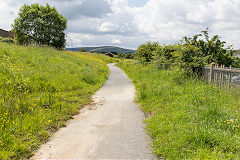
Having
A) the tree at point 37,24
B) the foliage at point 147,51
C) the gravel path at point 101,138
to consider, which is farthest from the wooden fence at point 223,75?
the tree at point 37,24

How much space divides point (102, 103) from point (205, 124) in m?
4.59

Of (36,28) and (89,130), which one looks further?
(36,28)

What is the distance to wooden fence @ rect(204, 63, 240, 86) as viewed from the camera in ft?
22.9

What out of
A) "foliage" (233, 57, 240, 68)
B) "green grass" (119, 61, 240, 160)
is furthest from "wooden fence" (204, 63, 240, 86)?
"foliage" (233, 57, 240, 68)

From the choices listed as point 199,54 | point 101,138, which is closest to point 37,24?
point 199,54

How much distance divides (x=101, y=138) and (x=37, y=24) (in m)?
33.0

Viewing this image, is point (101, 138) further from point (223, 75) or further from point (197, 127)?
point (223, 75)

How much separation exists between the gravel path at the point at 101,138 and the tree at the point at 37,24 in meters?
29.3

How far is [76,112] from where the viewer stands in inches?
249

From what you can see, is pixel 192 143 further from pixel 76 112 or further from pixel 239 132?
pixel 76 112

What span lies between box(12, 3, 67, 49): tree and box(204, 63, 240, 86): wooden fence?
2949 cm

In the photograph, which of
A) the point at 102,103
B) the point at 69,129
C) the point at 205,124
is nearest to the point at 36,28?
the point at 102,103

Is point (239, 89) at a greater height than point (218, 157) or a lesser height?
greater

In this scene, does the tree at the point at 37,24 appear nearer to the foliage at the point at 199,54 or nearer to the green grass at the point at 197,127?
the foliage at the point at 199,54
